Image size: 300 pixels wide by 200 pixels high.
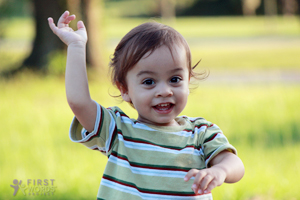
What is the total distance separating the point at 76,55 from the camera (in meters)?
1.71

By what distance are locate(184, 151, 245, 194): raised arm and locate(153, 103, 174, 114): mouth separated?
0.29 metres

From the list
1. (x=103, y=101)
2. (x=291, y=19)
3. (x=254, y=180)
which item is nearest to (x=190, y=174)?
(x=254, y=180)

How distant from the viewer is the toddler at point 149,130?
66.9 inches

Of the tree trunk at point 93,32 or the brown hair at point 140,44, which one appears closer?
the brown hair at point 140,44

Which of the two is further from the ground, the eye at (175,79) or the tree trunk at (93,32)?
the eye at (175,79)

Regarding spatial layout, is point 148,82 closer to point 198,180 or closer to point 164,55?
point 164,55

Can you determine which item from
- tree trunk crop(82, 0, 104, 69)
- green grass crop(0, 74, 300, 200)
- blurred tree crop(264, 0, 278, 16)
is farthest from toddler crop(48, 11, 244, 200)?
blurred tree crop(264, 0, 278, 16)

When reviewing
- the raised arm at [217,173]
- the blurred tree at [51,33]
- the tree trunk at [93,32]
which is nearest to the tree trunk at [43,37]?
the blurred tree at [51,33]

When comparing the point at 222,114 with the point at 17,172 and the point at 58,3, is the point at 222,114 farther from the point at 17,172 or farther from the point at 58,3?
the point at 58,3

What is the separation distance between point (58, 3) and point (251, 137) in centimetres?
507

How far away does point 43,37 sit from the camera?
26.6 ft

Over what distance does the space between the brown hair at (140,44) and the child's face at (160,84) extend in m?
0.03

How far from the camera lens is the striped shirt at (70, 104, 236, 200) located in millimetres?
1704

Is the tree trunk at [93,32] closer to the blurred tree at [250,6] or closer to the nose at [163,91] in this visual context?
the nose at [163,91]
